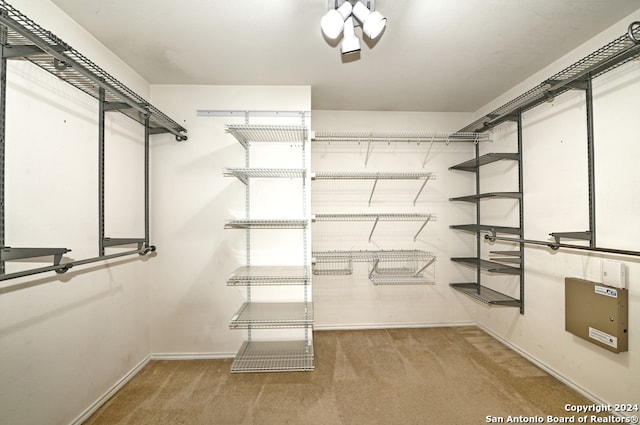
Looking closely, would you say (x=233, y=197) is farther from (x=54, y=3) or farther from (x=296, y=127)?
(x=54, y=3)

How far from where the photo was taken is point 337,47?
1.77 m

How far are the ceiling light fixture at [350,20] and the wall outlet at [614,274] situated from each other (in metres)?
1.92

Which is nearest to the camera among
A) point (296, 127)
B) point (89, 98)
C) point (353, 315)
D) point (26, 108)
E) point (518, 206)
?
point (26, 108)

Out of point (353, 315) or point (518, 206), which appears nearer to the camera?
point (518, 206)

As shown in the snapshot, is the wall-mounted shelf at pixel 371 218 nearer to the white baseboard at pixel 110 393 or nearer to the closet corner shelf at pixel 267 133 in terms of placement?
the closet corner shelf at pixel 267 133

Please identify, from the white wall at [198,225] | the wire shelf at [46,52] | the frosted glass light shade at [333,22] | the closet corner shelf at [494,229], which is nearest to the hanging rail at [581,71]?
the closet corner shelf at [494,229]

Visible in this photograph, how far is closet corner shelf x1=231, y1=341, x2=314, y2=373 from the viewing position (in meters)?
2.00

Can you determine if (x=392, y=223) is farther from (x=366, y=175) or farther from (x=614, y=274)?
(x=614, y=274)

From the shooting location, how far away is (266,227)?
2.31 metres

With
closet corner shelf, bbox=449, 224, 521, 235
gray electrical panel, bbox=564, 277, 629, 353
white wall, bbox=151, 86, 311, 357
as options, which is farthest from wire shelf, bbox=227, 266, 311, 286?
gray electrical panel, bbox=564, 277, 629, 353

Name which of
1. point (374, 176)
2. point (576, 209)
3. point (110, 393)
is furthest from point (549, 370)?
point (110, 393)

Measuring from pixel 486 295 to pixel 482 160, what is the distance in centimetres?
129

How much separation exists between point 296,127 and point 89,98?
4.26ft

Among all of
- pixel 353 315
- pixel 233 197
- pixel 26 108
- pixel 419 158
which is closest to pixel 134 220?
pixel 233 197
